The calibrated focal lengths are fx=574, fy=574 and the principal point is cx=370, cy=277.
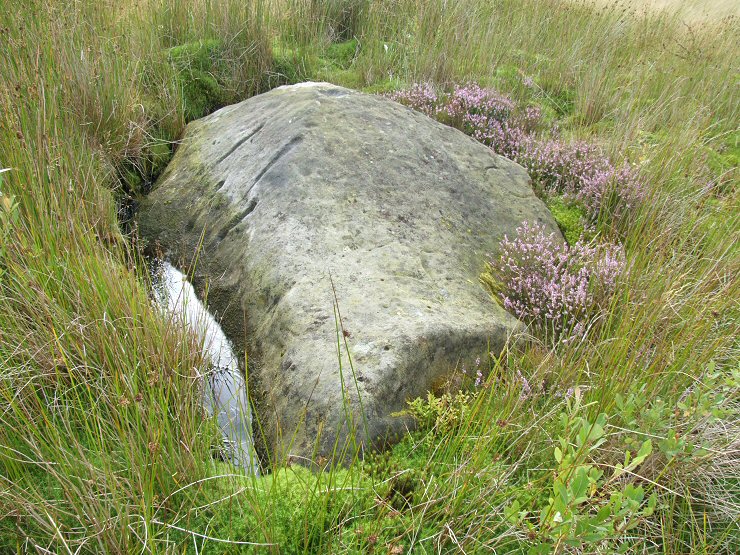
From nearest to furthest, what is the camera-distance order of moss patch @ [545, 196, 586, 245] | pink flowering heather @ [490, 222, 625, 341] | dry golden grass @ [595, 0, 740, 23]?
pink flowering heather @ [490, 222, 625, 341], moss patch @ [545, 196, 586, 245], dry golden grass @ [595, 0, 740, 23]

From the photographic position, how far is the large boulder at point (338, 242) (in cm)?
248

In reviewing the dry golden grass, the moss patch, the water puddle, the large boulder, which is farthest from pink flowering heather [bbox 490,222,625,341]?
the dry golden grass

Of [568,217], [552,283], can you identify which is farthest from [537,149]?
[552,283]

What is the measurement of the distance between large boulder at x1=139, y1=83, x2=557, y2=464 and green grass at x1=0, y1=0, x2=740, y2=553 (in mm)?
238

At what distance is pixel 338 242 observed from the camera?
3.12 m

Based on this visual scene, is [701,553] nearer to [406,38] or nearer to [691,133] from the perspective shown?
[691,133]

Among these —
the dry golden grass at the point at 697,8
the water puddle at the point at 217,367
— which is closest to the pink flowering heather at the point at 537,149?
the water puddle at the point at 217,367

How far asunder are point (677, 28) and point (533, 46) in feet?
9.31

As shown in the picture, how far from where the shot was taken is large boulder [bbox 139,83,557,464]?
248cm

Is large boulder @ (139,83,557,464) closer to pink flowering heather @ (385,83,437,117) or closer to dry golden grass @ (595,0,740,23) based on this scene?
pink flowering heather @ (385,83,437,117)

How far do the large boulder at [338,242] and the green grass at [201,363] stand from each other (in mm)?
238

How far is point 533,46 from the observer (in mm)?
7246

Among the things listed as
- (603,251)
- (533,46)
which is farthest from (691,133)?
(533,46)

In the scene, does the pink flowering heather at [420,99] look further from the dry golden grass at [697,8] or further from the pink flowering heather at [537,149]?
the dry golden grass at [697,8]
